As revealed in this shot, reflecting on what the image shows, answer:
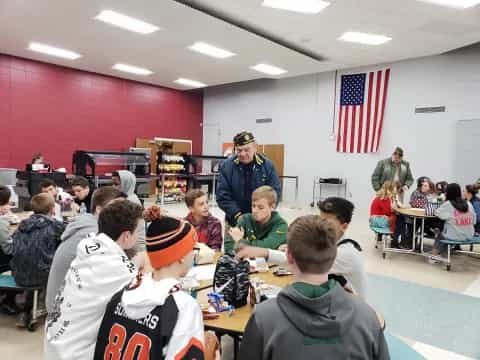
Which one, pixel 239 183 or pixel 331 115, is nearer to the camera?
pixel 239 183

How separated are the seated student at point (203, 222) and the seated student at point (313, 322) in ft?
6.91

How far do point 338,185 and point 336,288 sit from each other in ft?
33.5

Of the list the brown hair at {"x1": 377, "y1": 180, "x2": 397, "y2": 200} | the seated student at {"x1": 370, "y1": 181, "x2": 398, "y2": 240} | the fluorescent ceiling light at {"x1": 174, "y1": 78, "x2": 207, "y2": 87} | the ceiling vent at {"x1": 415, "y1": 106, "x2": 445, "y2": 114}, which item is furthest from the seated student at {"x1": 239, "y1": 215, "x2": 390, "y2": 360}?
the fluorescent ceiling light at {"x1": 174, "y1": 78, "x2": 207, "y2": 87}

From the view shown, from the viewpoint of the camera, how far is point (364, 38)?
7.56m

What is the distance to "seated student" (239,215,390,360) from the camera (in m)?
1.01

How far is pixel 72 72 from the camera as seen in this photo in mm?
10844

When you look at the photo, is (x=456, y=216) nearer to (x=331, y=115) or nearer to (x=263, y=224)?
(x=263, y=224)

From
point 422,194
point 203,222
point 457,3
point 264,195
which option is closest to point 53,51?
point 203,222

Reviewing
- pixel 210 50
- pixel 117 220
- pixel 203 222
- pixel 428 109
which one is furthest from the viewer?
pixel 428 109

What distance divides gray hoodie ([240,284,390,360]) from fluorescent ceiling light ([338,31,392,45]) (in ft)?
23.6

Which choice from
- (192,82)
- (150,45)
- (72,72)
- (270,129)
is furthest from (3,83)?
(270,129)

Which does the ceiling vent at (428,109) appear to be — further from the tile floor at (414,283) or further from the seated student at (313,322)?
the seated student at (313,322)

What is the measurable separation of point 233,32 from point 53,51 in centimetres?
488

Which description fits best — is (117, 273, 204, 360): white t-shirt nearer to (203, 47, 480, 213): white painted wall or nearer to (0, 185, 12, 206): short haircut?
(0, 185, 12, 206): short haircut
